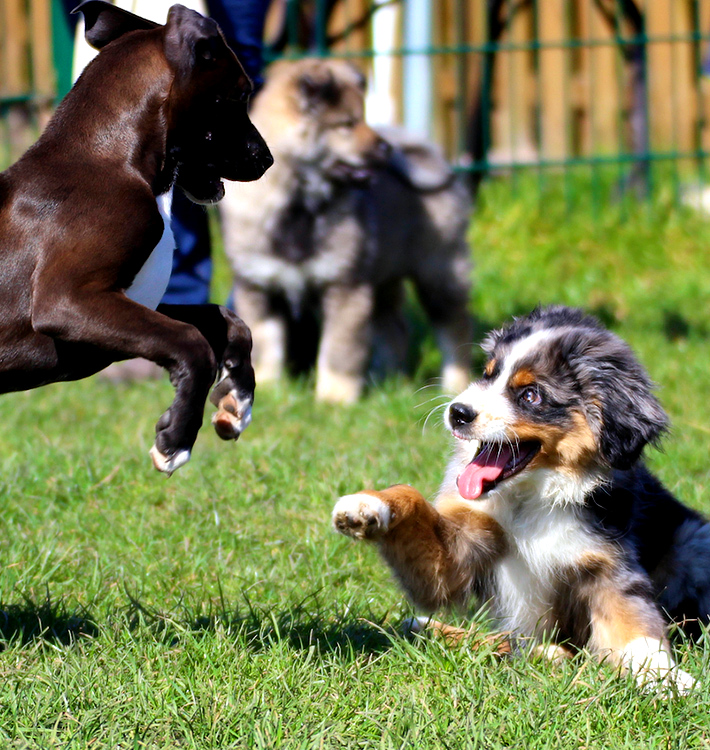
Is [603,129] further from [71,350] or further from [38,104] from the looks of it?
[71,350]

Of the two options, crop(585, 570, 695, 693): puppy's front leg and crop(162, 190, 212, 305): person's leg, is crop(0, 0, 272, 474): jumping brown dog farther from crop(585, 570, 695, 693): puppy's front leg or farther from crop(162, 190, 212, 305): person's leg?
crop(162, 190, 212, 305): person's leg

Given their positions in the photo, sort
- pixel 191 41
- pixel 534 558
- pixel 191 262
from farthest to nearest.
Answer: pixel 191 262 → pixel 534 558 → pixel 191 41

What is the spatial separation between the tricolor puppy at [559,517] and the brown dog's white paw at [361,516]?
0.03 meters

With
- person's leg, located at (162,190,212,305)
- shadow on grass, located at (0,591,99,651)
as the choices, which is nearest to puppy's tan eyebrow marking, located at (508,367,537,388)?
shadow on grass, located at (0,591,99,651)

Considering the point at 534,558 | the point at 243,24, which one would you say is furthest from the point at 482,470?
the point at 243,24

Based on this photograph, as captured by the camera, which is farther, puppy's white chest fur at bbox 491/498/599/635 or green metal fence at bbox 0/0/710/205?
green metal fence at bbox 0/0/710/205

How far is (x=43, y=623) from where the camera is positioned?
8.68ft

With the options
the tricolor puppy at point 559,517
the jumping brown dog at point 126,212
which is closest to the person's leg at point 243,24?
the jumping brown dog at point 126,212

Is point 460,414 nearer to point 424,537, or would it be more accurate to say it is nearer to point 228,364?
point 424,537

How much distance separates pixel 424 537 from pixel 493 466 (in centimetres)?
26

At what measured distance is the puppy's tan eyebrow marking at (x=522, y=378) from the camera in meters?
2.73

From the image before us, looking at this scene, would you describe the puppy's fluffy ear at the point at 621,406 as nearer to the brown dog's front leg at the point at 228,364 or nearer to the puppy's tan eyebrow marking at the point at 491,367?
the puppy's tan eyebrow marking at the point at 491,367

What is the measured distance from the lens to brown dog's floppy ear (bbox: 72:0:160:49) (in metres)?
2.63

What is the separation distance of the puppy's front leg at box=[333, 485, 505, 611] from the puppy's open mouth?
109 mm
